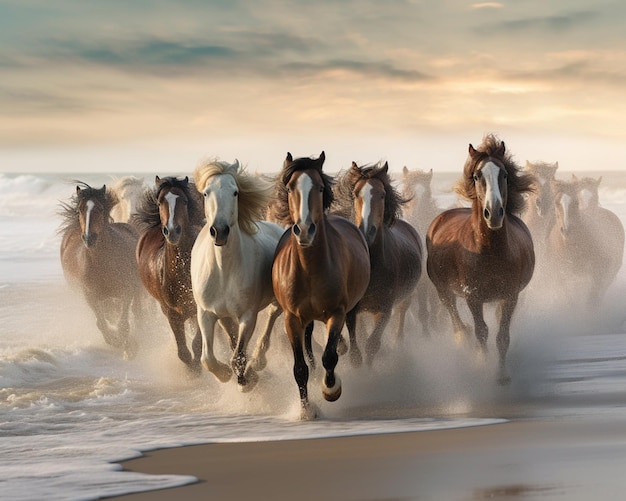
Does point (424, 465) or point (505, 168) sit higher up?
point (505, 168)

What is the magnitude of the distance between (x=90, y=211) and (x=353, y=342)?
4852 mm

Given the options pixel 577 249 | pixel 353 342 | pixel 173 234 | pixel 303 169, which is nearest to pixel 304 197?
pixel 303 169

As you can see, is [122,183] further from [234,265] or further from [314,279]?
[314,279]

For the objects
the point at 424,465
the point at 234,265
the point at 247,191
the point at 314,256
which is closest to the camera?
the point at 424,465

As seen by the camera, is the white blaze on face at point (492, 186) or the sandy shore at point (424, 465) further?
the white blaze on face at point (492, 186)

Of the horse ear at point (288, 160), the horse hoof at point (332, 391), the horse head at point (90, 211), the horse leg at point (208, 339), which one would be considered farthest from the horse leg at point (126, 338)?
the horse ear at point (288, 160)

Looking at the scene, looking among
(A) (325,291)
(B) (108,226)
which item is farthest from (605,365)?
(B) (108,226)

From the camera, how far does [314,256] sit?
9.38m

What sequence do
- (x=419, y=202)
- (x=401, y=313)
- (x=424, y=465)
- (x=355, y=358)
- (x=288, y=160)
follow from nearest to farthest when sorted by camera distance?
(x=424, y=465), (x=288, y=160), (x=355, y=358), (x=401, y=313), (x=419, y=202)

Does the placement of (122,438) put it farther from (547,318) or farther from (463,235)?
(547,318)

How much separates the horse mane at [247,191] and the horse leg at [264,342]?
104 cm

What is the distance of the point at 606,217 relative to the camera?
20078mm

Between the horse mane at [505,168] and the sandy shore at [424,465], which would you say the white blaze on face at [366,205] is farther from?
the sandy shore at [424,465]

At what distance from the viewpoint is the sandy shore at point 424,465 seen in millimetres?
6395
